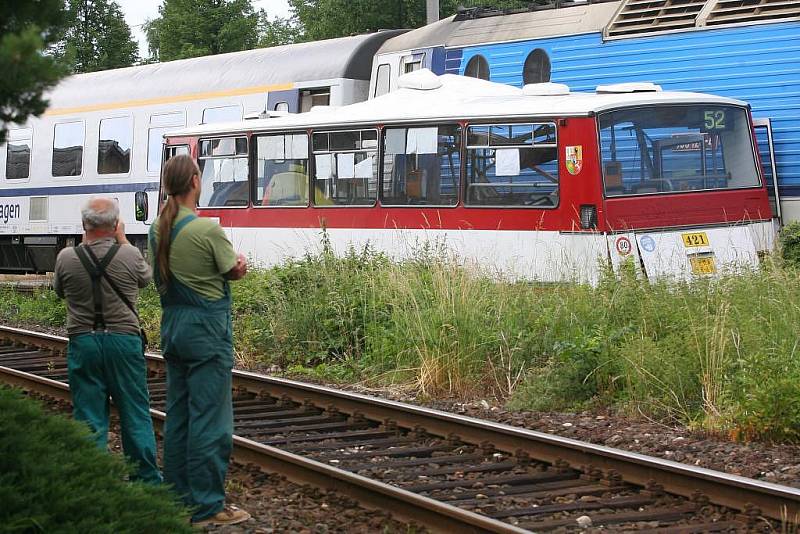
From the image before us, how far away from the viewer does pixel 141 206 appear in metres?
19.3

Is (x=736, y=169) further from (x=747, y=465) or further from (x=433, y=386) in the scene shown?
(x=747, y=465)

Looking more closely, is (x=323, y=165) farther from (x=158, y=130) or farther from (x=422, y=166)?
(x=158, y=130)

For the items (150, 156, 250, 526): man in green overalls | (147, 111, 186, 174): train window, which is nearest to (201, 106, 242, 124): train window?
(147, 111, 186, 174): train window

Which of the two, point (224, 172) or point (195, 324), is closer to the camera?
point (195, 324)

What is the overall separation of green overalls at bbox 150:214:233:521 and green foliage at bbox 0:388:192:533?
0.64 metres

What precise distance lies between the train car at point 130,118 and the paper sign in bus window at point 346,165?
3.53m

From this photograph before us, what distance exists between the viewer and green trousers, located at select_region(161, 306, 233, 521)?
5.98m

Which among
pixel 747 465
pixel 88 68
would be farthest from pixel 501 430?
pixel 88 68

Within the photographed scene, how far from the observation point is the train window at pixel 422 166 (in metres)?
14.3

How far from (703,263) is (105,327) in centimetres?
810

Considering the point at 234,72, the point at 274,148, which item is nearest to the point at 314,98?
the point at 234,72

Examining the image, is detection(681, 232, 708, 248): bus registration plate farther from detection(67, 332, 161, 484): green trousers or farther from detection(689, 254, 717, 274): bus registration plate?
detection(67, 332, 161, 484): green trousers

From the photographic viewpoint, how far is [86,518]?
4641mm

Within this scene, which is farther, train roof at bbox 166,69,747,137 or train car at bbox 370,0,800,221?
train car at bbox 370,0,800,221
